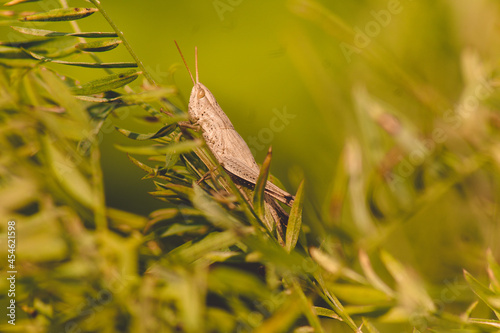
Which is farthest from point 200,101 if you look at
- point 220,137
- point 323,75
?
point 323,75

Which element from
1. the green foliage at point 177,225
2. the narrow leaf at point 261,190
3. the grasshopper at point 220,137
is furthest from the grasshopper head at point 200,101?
the narrow leaf at point 261,190

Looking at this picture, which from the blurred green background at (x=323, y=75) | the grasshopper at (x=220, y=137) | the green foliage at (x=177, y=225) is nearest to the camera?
the green foliage at (x=177, y=225)

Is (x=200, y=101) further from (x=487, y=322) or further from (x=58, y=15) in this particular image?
(x=487, y=322)

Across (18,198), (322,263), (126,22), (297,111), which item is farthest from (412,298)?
(126,22)

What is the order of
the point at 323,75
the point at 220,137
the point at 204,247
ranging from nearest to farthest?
the point at 204,247, the point at 323,75, the point at 220,137

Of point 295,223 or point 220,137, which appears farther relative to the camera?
point 220,137

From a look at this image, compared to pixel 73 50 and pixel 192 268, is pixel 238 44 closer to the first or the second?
pixel 73 50

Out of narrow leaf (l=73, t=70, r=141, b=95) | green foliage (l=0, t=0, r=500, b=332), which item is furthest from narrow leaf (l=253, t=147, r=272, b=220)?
narrow leaf (l=73, t=70, r=141, b=95)

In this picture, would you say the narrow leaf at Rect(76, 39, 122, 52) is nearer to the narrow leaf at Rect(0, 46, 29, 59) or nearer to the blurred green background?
the narrow leaf at Rect(0, 46, 29, 59)

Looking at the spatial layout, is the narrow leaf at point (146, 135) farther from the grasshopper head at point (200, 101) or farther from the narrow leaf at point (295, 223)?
the grasshopper head at point (200, 101)
